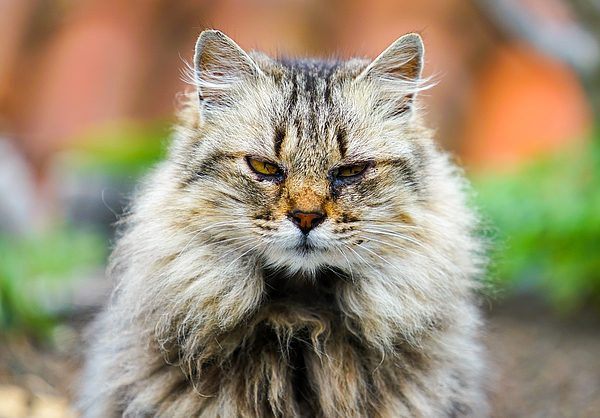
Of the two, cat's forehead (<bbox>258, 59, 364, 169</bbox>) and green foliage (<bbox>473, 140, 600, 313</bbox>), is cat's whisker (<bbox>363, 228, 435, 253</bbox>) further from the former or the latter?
green foliage (<bbox>473, 140, 600, 313</bbox>)

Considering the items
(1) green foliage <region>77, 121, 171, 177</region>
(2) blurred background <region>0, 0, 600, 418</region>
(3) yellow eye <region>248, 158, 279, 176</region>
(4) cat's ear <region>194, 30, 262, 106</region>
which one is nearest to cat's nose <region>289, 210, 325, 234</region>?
(3) yellow eye <region>248, 158, 279, 176</region>

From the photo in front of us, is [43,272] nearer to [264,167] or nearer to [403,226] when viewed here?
[264,167]

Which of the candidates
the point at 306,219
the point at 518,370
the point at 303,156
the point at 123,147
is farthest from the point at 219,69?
the point at 123,147

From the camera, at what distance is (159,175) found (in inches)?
117

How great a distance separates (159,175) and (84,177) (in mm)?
5761

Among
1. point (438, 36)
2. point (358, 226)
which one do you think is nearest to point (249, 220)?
point (358, 226)

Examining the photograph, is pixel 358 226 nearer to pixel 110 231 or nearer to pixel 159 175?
pixel 159 175

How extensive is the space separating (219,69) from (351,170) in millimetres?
878

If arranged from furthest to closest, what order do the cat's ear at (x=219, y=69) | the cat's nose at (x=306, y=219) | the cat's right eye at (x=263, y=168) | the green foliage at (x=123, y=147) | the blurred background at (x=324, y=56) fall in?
the green foliage at (x=123, y=147), the blurred background at (x=324, y=56), the cat's ear at (x=219, y=69), the cat's right eye at (x=263, y=168), the cat's nose at (x=306, y=219)

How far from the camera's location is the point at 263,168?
104 inches

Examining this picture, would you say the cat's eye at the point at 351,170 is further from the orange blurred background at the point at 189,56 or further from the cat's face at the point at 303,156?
the orange blurred background at the point at 189,56

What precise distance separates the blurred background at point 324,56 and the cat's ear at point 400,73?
53 centimetres

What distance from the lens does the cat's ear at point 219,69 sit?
2.81 m

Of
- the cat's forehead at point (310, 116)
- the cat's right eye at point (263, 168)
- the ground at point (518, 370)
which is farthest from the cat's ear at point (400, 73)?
the ground at point (518, 370)
